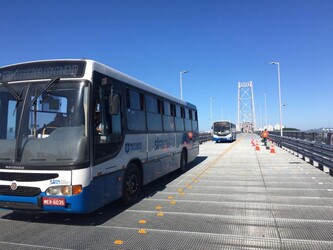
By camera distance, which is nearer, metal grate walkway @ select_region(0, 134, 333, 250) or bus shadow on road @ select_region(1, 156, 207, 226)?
metal grate walkway @ select_region(0, 134, 333, 250)

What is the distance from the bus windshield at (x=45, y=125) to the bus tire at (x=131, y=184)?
76.6 inches

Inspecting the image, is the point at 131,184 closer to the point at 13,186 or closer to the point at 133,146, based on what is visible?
the point at 133,146

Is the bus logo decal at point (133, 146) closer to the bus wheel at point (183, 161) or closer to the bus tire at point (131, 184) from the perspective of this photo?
the bus tire at point (131, 184)

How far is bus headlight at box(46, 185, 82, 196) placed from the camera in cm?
539

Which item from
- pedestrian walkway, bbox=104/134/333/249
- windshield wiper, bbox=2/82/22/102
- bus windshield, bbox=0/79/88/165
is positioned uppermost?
windshield wiper, bbox=2/82/22/102

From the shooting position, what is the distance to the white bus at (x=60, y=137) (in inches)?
214

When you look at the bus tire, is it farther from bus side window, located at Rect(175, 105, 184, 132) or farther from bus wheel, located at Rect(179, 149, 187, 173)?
bus wheel, located at Rect(179, 149, 187, 173)

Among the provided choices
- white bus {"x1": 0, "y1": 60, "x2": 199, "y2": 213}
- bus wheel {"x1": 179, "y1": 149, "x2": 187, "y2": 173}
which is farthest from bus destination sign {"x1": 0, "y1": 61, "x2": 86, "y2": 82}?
bus wheel {"x1": 179, "y1": 149, "x2": 187, "y2": 173}

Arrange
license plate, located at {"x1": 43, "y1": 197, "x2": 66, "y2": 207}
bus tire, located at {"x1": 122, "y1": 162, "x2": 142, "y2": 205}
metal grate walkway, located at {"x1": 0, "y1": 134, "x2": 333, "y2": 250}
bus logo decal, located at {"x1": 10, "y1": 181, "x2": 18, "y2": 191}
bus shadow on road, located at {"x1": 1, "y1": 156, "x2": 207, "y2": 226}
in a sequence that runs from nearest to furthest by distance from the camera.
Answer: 1. metal grate walkway, located at {"x1": 0, "y1": 134, "x2": 333, "y2": 250}
2. license plate, located at {"x1": 43, "y1": 197, "x2": 66, "y2": 207}
3. bus logo decal, located at {"x1": 10, "y1": 181, "x2": 18, "y2": 191}
4. bus shadow on road, located at {"x1": 1, "y1": 156, "x2": 207, "y2": 226}
5. bus tire, located at {"x1": 122, "y1": 162, "x2": 142, "y2": 205}

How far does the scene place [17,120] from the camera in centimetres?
583

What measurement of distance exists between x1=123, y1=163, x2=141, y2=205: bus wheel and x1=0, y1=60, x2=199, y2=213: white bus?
281 millimetres

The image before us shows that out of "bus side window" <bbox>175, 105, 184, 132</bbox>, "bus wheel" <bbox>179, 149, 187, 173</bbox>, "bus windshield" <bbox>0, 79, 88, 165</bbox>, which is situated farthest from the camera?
"bus wheel" <bbox>179, 149, 187, 173</bbox>

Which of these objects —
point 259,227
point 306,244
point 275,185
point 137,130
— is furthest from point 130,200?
point 275,185

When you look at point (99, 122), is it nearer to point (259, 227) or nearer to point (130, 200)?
point (130, 200)
